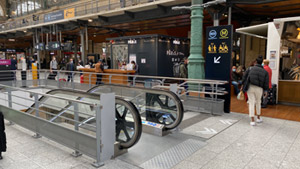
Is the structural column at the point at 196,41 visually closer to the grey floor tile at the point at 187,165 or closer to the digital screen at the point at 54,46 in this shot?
the grey floor tile at the point at 187,165

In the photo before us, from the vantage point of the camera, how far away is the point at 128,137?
3.84m

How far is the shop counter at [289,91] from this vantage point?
25.6 ft

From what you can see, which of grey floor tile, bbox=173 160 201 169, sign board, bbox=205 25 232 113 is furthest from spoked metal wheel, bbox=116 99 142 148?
sign board, bbox=205 25 232 113

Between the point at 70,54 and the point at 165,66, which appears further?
the point at 70,54

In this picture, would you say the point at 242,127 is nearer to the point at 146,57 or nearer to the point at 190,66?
the point at 190,66

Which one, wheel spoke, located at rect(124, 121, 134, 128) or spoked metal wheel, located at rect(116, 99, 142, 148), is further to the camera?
wheel spoke, located at rect(124, 121, 134, 128)

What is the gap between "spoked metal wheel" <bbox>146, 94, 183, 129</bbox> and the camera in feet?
15.4

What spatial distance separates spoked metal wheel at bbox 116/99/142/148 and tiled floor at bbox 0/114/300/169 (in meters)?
0.43

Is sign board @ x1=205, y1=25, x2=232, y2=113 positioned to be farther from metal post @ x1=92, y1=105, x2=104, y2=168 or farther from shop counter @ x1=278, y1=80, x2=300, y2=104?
metal post @ x1=92, y1=105, x2=104, y2=168

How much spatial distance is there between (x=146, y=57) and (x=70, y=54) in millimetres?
22480

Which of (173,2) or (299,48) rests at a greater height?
(173,2)

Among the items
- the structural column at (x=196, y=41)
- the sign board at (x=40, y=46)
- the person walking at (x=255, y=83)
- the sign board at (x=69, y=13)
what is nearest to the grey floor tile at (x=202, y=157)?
the person walking at (x=255, y=83)

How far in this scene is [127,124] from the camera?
3.86 metres

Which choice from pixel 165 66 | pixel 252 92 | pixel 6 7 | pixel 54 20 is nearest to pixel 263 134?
pixel 252 92
